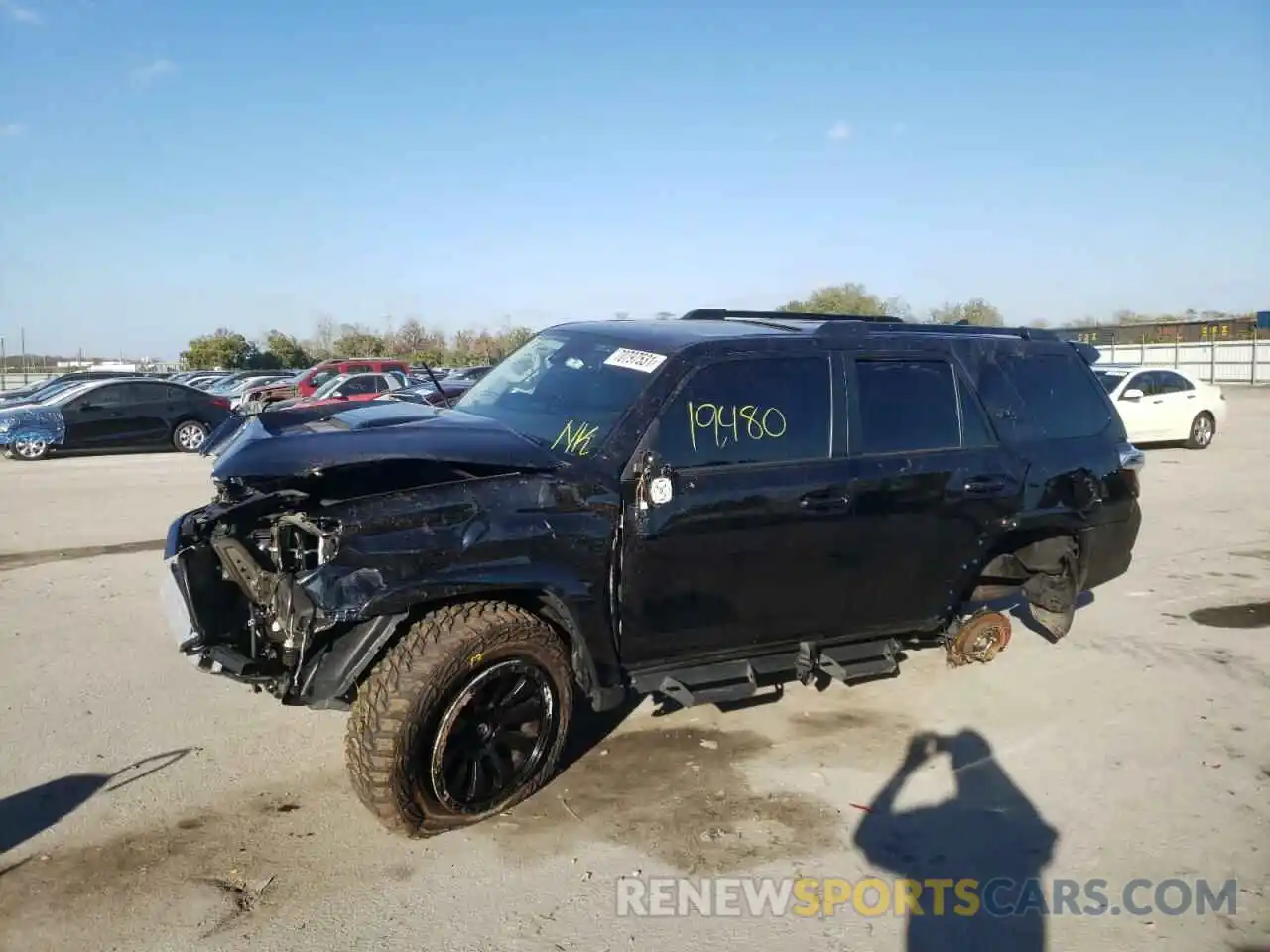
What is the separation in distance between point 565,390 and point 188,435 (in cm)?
1636

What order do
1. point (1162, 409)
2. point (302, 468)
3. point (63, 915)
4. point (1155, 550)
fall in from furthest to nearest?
point (1162, 409), point (1155, 550), point (302, 468), point (63, 915)

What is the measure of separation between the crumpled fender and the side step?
54.0ft

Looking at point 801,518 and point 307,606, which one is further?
point 801,518

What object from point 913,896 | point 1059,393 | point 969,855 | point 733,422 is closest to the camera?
point 913,896

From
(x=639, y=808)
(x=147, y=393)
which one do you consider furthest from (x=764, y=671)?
(x=147, y=393)

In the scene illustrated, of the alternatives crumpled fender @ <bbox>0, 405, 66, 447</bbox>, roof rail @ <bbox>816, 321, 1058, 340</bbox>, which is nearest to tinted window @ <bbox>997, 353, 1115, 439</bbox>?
roof rail @ <bbox>816, 321, 1058, 340</bbox>

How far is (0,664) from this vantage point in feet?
18.6

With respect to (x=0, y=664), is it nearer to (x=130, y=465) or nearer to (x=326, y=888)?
(x=326, y=888)

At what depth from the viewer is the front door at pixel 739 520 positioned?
4.11m

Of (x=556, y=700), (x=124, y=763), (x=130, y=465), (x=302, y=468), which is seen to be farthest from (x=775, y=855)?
(x=130, y=465)

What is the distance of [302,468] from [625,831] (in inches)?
75.7

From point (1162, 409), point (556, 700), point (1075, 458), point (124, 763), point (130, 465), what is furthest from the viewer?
point (1162, 409)

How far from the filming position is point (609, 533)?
398 cm

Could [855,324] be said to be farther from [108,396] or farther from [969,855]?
[108,396]
